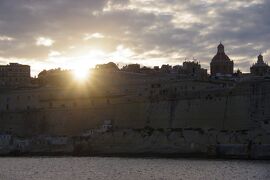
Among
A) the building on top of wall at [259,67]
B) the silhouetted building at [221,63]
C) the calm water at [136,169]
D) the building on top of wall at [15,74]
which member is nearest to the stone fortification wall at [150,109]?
the calm water at [136,169]

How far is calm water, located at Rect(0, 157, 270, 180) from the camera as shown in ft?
92.2

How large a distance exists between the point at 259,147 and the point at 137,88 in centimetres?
3010

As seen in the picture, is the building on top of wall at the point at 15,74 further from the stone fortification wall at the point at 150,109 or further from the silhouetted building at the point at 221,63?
the stone fortification wall at the point at 150,109

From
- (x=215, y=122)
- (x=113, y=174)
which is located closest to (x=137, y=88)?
(x=215, y=122)

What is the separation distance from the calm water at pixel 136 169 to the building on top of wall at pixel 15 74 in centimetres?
6469

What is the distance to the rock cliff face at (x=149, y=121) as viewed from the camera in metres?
37.5

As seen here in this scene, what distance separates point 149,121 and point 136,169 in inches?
748

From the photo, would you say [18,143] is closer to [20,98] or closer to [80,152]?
[80,152]

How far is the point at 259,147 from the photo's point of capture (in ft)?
113

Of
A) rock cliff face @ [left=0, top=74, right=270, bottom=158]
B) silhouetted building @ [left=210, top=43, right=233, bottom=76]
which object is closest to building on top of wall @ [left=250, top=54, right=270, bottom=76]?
silhouetted building @ [left=210, top=43, right=233, bottom=76]

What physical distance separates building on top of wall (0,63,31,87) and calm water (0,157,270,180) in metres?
64.7

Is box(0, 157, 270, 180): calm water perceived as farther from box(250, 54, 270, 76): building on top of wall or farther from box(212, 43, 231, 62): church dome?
box(212, 43, 231, 62): church dome

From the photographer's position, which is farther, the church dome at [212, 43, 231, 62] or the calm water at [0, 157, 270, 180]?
the church dome at [212, 43, 231, 62]

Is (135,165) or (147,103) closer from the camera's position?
(135,165)
